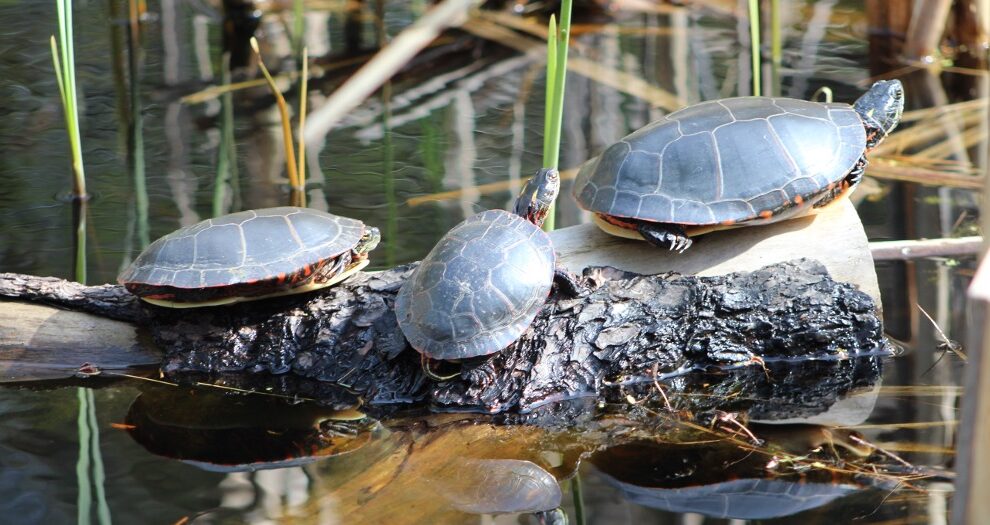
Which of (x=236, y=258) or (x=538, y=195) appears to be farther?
(x=538, y=195)

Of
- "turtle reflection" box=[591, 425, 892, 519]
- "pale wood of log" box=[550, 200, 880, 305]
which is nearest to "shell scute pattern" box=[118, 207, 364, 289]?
"pale wood of log" box=[550, 200, 880, 305]

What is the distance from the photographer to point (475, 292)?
2752 millimetres

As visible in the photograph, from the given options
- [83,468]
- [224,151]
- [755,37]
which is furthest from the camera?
[224,151]

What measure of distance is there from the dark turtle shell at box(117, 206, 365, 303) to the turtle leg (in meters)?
0.65

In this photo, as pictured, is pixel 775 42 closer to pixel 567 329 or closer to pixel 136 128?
pixel 567 329

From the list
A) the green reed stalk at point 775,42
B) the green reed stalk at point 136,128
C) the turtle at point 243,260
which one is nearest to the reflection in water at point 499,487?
the turtle at point 243,260

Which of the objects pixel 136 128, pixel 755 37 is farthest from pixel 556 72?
pixel 136 128

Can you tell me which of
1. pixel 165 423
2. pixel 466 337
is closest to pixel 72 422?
pixel 165 423

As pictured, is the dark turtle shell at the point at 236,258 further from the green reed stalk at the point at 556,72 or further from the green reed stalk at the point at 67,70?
the green reed stalk at the point at 67,70

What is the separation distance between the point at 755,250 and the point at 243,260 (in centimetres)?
165

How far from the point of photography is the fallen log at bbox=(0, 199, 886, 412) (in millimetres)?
2963

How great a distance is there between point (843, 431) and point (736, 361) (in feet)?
1.43

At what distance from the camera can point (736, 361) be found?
10.0ft

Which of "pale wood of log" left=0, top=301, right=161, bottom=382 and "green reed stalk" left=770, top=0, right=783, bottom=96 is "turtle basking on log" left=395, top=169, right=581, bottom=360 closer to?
"pale wood of log" left=0, top=301, right=161, bottom=382
